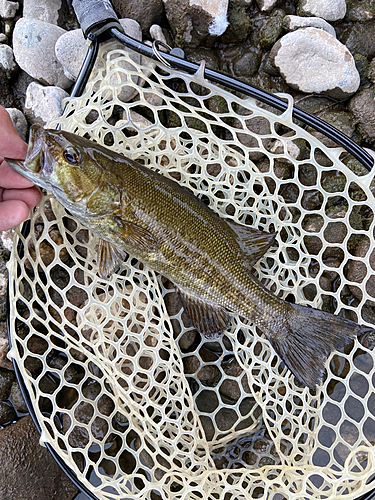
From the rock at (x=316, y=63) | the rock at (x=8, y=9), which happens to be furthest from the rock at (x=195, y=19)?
the rock at (x=8, y=9)

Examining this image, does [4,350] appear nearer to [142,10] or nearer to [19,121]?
[19,121]

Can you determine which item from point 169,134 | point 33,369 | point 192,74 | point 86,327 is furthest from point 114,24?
→ point 33,369

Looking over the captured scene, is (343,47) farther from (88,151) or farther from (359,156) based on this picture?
(88,151)

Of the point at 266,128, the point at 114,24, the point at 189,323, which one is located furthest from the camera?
the point at 266,128

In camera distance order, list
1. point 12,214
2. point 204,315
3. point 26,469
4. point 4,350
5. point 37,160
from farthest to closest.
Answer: point 4,350 < point 26,469 < point 204,315 < point 12,214 < point 37,160

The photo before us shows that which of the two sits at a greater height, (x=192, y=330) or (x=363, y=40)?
(x=363, y=40)

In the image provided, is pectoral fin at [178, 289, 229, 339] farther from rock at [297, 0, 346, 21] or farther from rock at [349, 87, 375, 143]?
rock at [297, 0, 346, 21]

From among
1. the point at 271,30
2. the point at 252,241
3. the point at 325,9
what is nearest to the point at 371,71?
the point at 325,9
